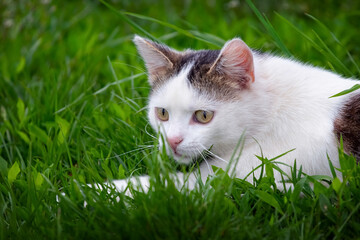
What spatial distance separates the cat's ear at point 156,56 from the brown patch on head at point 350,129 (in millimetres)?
927

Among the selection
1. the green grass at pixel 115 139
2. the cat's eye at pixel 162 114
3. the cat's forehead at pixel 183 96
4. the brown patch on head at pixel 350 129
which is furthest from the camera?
the cat's eye at pixel 162 114

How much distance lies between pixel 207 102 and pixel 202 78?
14 cm

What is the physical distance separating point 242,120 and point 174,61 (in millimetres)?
535

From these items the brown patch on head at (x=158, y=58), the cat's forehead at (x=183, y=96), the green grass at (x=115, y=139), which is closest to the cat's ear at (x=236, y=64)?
the cat's forehead at (x=183, y=96)

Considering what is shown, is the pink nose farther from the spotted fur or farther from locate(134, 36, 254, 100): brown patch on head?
locate(134, 36, 254, 100): brown patch on head

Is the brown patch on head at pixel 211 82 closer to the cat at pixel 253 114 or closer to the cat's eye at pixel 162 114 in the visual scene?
the cat at pixel 253 114

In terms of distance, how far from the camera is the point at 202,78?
2.50m

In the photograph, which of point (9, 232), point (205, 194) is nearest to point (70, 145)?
point (9, 232)

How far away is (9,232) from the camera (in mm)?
2076

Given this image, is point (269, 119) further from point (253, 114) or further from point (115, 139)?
point (115, 139)

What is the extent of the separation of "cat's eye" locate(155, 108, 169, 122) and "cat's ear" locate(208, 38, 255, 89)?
322 millimetres

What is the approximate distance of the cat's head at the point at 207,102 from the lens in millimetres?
2396

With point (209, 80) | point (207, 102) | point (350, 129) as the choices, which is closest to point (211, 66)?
Answer: point (209, 80)

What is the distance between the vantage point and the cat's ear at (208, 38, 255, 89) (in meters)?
2.36
